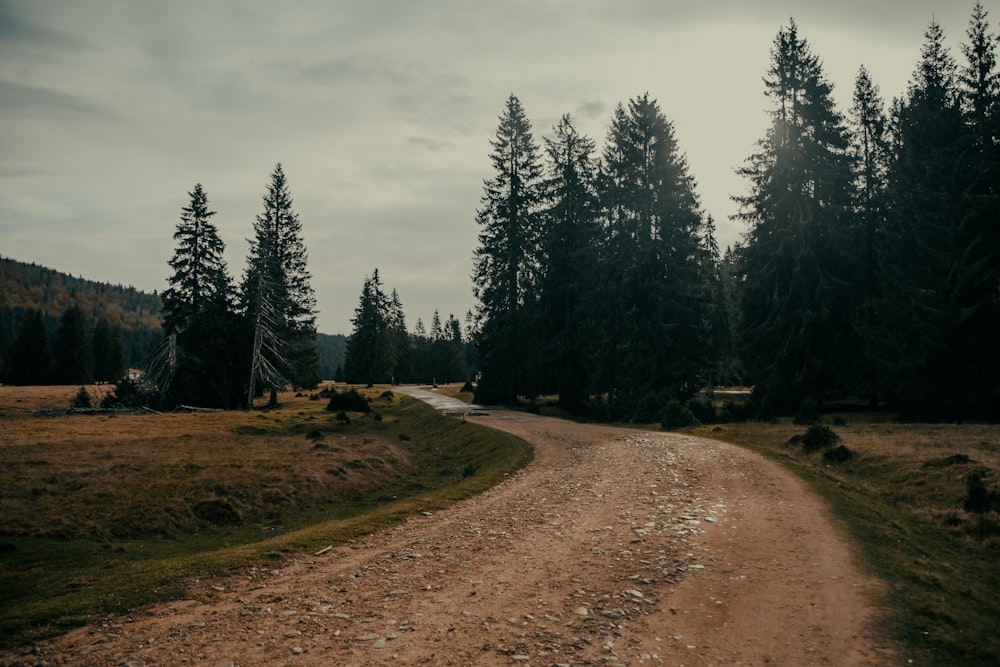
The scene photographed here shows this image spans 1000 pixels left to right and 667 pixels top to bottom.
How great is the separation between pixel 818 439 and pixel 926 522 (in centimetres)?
766

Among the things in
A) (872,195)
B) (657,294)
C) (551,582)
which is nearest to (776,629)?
(551,582)

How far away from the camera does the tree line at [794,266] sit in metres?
28.3

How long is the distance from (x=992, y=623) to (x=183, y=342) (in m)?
Result: 51.5

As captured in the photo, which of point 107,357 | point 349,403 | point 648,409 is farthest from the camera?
point 107,357

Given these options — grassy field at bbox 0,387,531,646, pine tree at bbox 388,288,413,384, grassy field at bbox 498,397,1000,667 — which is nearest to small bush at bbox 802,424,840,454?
grassy field at bbox 498,397,1000,667

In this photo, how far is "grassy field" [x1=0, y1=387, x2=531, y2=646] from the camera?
8375mm

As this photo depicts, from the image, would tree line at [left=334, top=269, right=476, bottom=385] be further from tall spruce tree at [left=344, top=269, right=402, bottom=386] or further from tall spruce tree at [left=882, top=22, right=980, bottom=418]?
tall spruce tree at [left=882, top=22, right=980, bottom=418]

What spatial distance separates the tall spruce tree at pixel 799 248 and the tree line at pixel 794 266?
10cm

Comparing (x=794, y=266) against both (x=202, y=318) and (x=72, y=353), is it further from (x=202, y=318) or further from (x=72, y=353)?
(x=72, y=353)

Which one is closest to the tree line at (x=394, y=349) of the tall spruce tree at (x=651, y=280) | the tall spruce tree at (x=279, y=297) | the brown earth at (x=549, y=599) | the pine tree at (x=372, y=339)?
the pine tree at (x=372, y=339)

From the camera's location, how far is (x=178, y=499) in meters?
15.1

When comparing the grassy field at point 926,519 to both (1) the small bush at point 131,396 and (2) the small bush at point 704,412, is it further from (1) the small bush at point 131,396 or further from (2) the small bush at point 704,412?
(1) the small bush at point 131,396

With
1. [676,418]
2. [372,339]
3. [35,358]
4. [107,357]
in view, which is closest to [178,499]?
[676,418]

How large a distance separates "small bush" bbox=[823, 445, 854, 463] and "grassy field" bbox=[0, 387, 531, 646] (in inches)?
375
